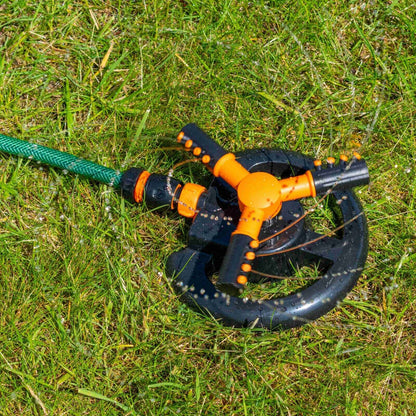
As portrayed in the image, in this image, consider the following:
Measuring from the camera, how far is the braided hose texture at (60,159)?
2.16 meters

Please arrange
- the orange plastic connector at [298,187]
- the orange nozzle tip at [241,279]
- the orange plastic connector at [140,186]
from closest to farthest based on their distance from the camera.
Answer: the orange nozzle tip at [241,279] → the orange plastic connector at [298,187] → the orange plastic connector at [140,186]

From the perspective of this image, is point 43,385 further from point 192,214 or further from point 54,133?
point 54,133

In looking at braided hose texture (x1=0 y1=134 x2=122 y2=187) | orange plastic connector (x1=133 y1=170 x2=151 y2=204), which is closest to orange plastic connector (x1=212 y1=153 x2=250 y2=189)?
orange plastic connector (x1=133 y1=170 x2=151 y2=204)

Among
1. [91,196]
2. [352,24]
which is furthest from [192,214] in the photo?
[352,24]

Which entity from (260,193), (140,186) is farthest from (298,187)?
(140,186)

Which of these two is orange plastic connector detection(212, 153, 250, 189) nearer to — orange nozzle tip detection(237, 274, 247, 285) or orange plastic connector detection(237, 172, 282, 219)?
orange plastic connector detection(237, 172, 282, 219)

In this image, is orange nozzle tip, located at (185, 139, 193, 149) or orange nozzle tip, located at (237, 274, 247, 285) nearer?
orange nozzle tip, located at (237, 274, 247, 285)

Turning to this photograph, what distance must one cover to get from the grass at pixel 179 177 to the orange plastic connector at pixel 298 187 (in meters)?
0.44

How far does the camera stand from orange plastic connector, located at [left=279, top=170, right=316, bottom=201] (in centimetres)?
184

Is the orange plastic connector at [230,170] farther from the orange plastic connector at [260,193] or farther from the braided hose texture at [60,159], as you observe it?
the braided hose texture at [60,159]

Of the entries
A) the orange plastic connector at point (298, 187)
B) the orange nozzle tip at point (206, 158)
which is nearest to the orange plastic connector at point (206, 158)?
the orange nozzle tip at point (206, 158)

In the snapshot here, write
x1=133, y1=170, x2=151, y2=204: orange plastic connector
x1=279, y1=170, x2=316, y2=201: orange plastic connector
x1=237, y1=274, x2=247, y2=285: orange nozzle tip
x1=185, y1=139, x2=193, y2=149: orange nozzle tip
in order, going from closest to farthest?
x1=237, y1=274, x2=247, y2=285: orange nozzle tip → x1=279, y1=170, x2=316, y2=201: orange plastic connector → x1=185, y1=139, x2=193, y2=149: orange nozzle tip → x1=133, y1=170, x2=151, y2=204: orange plastic connector

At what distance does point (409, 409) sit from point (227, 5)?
63.7 inches

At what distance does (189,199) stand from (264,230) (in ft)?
0.89
